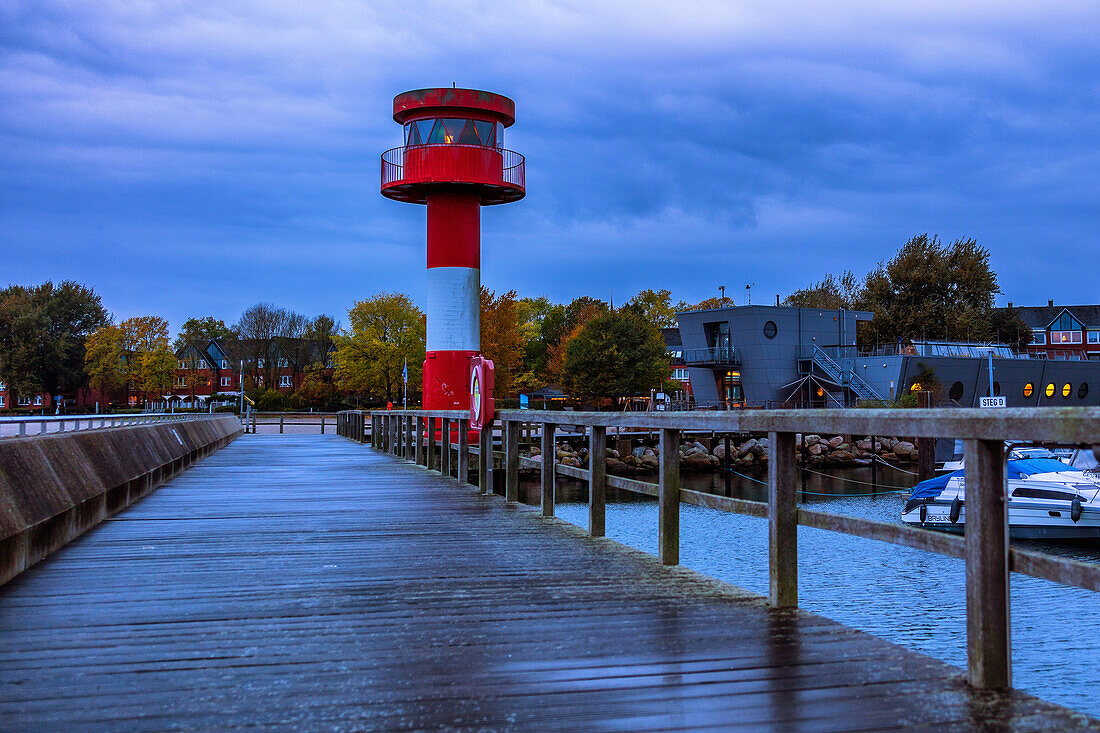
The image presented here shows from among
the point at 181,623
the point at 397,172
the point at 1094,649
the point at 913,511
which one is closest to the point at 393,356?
the point at 397,172

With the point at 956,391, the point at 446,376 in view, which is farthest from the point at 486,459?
the point at 956,391

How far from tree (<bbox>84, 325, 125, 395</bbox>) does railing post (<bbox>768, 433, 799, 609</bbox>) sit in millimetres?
92075

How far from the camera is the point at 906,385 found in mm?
50500

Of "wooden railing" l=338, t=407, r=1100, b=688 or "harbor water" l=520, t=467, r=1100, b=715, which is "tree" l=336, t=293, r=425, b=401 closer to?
"harbor water" l=520, t=467, r=1100, b=715

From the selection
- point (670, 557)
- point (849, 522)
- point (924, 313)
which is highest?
point (924, 313)

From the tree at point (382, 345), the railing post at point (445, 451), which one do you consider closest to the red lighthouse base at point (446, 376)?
the railing post at point (445, 451)

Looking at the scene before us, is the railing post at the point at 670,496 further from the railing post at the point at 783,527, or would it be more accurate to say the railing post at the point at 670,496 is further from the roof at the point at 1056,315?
the roof at the point at 1056,315

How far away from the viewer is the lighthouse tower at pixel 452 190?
28781 mm

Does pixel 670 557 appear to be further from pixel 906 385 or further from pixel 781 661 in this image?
pixel 906 385

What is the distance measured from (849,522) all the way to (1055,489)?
68.6 feet

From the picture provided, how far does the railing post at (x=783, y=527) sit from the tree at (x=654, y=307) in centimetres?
8270

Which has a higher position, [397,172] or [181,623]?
[397,172]

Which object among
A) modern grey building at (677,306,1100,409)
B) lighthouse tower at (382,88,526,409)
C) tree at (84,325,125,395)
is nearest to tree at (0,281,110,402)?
tree at (84,325,125,395)

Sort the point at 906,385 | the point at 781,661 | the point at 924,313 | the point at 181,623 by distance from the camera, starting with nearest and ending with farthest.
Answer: the point at 781,661, the point at 181,623, the point at 906,385, the point at 924,313
